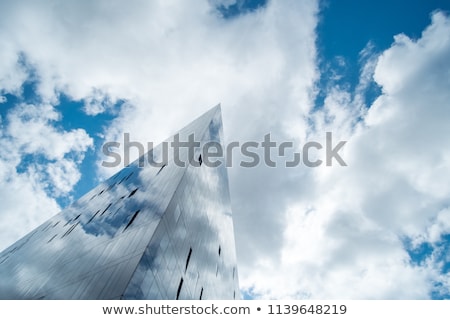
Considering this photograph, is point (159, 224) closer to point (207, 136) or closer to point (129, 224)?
point (129, 224)

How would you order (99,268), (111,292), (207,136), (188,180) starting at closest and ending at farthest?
1. (111,292)
2. (99,268)
3. (188,180)
4. (207,136)

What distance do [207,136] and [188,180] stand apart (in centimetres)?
944

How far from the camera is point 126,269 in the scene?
12742 mm

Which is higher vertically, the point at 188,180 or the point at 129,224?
the point at 188,180

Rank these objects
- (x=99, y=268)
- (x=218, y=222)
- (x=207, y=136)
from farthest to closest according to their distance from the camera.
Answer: (x=218, y=222)
(x=207, y=136)
(x=99, y=268)
